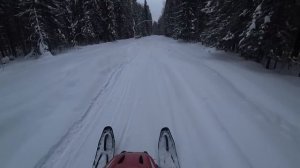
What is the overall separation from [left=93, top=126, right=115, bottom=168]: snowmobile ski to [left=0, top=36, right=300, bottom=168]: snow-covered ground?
0.71 ft

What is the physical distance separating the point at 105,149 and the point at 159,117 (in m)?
2.20

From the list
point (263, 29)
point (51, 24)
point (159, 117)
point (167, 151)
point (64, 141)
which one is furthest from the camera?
point (51, 24)

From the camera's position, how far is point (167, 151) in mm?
5230

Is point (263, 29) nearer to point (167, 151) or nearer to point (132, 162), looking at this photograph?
point (167, 151)

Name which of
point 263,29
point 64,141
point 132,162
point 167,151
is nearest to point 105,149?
point 64,141

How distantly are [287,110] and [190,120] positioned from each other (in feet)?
10.0

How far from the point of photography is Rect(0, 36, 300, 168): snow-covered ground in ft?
17.1

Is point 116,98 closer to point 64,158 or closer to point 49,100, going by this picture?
point 49,100

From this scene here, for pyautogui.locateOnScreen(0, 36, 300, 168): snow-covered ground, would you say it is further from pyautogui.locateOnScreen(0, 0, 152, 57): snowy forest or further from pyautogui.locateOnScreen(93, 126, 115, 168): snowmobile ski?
pyautogui.locateOnScreen(0, 0, 152, 57): snowy forest

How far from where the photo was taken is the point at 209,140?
18.6ft

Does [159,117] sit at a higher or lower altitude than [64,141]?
higher

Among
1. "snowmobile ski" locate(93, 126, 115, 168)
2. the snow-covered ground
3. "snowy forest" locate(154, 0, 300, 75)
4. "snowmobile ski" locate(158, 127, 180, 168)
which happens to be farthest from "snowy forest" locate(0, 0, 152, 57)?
"snowmobile ski" locate(158, 127, 180, 168)

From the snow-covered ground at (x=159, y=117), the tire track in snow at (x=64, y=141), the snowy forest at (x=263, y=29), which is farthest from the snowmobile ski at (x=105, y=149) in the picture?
the snowy forest at (x=263, y=29)

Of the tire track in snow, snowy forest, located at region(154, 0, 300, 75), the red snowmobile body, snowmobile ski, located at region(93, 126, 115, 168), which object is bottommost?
the tire track in snow
